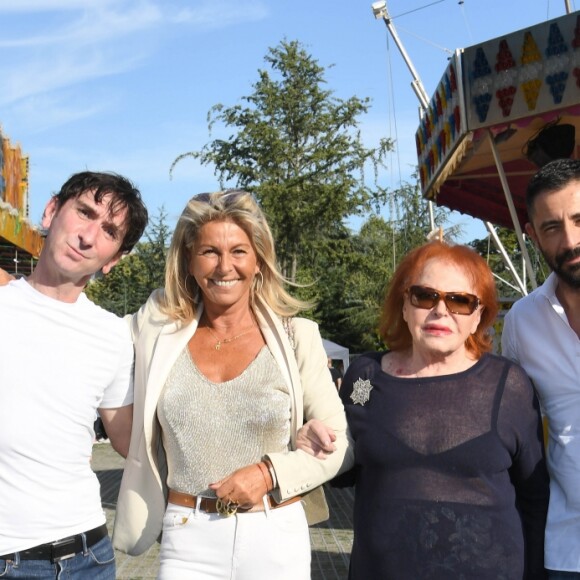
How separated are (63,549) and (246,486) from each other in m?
0.58

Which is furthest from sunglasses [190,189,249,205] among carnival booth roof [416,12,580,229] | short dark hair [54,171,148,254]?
carnival booth roof [416,12,580,229]

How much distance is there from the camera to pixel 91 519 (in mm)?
2496

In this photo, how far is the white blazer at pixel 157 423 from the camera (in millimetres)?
2715

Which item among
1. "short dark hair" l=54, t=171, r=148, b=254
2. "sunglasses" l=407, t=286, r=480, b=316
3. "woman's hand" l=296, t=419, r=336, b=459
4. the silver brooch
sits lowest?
"woman's hand" l=296, t=419, r=336, b=459

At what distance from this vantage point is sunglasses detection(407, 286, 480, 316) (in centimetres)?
261

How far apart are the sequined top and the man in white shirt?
842 mm

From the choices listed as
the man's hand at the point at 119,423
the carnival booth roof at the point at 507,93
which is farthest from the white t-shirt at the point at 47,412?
the carnival booth roof at the point at 507,93

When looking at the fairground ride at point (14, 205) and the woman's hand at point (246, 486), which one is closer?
the woman's hand at point (246, 486)

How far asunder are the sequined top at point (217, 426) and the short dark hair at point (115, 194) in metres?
0.55

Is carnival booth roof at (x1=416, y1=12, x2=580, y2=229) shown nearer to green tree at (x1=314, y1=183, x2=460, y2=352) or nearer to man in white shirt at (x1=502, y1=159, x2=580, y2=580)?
man in white shirt at (x1=502, y1=159, x2=580, y2=580)

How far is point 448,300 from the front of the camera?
2.61 m

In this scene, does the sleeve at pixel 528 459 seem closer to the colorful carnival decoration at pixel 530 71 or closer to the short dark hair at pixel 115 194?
the short dark hair at pixel 115 194

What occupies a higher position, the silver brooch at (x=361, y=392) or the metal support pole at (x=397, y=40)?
the metal support pole at (x=397, y=40)

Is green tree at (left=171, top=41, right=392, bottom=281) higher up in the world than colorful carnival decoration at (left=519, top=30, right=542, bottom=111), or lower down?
higher up
